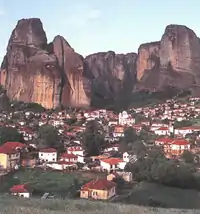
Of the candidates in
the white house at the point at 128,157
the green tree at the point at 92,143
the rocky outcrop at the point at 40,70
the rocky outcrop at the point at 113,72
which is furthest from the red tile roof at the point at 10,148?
the rocky outcrop at the point at 113,72

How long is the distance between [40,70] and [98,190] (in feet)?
153

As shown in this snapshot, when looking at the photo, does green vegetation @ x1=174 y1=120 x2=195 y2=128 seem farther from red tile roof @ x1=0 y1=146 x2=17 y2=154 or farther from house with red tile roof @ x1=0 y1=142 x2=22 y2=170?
red tile roof @ x1=0 y1=146 x2=17 y2=154

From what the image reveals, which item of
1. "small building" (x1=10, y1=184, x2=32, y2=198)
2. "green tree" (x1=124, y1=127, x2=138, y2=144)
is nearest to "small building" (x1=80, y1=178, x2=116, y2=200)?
"small building" (x1=10, y1=184, x2=32, y2=198)

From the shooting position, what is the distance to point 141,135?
47.3 metres

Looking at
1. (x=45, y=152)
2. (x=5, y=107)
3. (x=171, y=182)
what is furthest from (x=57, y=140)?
(x=5, y=107)

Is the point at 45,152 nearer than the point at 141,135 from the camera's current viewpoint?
Yes

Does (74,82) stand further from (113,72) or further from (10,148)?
(10,148)

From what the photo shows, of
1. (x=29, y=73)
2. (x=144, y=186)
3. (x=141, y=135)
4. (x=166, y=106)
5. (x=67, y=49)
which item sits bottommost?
(x=144, y=186)

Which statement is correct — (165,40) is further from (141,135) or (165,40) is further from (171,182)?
(171,182)

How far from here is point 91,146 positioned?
1663 inches

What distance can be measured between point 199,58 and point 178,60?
16.9 ft

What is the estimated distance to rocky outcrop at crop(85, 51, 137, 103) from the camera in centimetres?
9812

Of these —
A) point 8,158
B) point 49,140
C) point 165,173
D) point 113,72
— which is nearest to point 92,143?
point 49,140

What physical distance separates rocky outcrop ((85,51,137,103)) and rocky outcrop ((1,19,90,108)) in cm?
2156
